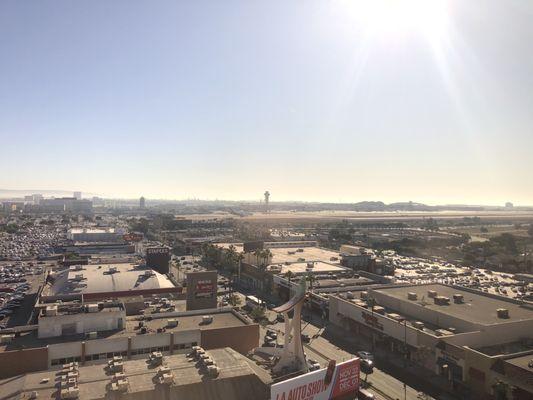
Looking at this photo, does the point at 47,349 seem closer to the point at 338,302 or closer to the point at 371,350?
the point at 371,350

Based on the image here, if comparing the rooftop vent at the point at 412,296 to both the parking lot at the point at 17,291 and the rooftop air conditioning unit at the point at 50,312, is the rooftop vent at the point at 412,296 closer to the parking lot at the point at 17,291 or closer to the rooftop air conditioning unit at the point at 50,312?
the rooftop air conditioning unit at the point at 50,312

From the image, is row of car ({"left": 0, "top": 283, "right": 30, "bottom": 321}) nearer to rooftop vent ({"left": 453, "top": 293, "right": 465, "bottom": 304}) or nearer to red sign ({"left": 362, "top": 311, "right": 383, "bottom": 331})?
red sign ({"left": 362, "top": 311, "right": 383, "bottom": 331})

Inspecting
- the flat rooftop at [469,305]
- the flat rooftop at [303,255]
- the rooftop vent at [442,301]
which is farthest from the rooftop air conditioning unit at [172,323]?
the flat rooftop at [303,255]

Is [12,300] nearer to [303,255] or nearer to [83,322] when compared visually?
[83,322]

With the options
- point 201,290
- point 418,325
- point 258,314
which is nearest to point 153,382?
point 418,325

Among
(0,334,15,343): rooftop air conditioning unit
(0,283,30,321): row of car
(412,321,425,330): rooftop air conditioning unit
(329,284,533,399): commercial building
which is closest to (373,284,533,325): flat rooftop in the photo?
(329,284,533,399): commercial building

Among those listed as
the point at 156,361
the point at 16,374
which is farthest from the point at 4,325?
the point at 156,361
